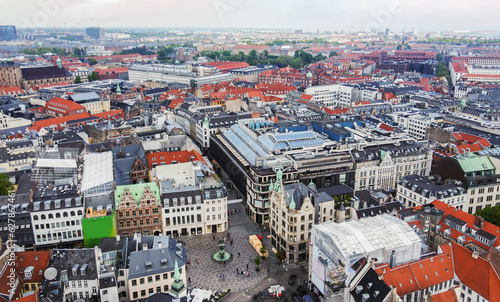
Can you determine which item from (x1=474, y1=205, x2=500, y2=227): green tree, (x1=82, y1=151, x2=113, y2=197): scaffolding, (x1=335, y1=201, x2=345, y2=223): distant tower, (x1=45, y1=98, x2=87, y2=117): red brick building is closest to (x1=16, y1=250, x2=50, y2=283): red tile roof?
(x1=82, y1=151, x2=113, y2=197): scaffolding

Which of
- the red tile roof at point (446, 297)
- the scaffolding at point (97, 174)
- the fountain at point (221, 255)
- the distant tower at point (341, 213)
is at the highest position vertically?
the scaffolding at point (97, 174)

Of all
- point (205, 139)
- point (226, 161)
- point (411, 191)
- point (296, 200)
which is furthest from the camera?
point (205, 139)

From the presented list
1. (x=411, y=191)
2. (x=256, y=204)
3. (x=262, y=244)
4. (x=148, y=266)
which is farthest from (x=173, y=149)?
(x=411, y=191)

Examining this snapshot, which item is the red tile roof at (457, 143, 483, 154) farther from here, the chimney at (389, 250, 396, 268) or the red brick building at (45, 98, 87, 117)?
the red brick building at (45, 98, 87, 117)

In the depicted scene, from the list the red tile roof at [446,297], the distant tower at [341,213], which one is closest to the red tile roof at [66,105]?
the distant tower at [341,213]

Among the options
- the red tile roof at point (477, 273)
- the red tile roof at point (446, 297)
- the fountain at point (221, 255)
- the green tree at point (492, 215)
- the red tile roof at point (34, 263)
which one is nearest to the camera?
the red tile roof at point (446, 297)

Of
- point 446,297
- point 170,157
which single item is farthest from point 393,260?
point 170,157

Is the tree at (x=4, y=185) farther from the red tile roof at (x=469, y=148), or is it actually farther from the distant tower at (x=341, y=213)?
the red tile roof at (x=469, y=148)

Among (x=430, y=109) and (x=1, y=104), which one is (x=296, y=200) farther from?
(x=1, y=104)

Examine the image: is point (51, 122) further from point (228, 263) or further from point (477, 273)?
point (477, 273)
